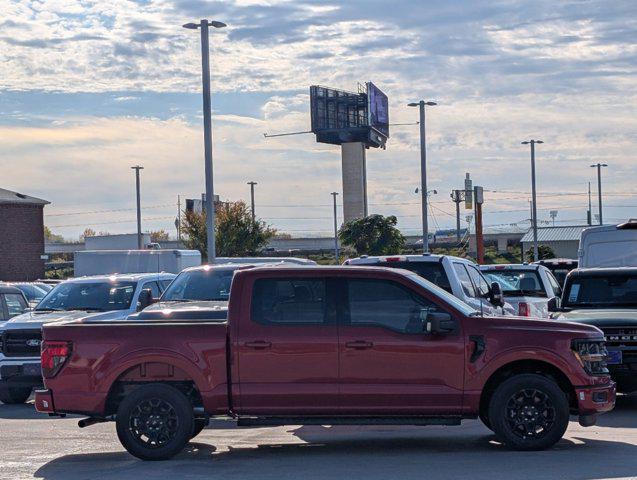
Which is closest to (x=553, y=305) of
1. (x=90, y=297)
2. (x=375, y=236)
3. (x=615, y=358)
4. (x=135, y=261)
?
(x=615, y=358)

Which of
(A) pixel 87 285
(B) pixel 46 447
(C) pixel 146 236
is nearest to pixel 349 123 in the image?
(C) pixel 146 236

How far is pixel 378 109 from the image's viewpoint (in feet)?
334

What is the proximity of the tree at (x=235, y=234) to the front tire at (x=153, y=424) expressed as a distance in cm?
4837

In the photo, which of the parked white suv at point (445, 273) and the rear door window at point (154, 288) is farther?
the rear door window at point (154, 288)

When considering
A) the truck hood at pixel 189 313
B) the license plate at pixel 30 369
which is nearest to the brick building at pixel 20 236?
the license plate at pixel 30 369

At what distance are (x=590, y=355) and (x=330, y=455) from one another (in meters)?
2.77

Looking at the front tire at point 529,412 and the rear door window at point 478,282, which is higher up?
the rear door window at point 478,282

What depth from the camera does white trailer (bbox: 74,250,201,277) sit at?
2911 cm

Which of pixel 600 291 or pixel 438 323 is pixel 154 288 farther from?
pixel 438 323

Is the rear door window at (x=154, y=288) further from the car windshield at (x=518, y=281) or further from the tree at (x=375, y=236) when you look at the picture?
the tree at (x=375, y=236)

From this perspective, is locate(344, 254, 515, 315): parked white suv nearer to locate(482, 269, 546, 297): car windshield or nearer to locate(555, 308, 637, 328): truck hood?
locate(555, 308, 637, 328): truck hood

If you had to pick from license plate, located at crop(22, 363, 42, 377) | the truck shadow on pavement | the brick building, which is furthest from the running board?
the brick building

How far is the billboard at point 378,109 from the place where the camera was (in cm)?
9912

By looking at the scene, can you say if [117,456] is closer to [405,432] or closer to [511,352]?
[405,432]
